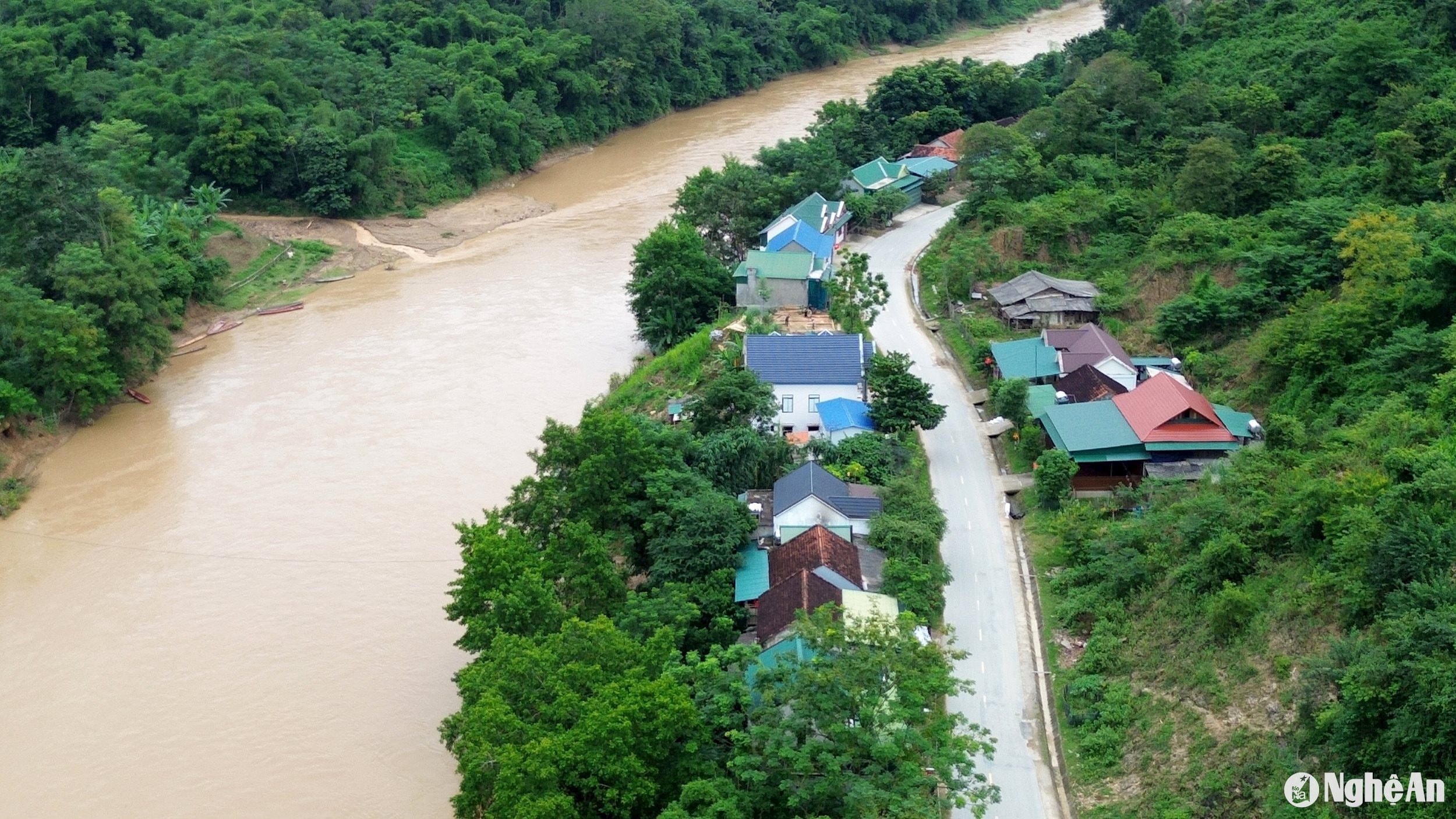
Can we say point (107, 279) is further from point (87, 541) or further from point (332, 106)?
point (332, 106)

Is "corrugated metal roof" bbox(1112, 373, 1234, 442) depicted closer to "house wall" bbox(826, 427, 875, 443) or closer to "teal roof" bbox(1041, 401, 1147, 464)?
"teal roof" bbox(1041, 401, 1147, 464)

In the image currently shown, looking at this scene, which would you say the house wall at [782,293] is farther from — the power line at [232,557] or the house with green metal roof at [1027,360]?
the power line at [232,557]

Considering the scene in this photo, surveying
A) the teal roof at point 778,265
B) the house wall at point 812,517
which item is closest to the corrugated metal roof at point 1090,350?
the teal roof at point 778,265

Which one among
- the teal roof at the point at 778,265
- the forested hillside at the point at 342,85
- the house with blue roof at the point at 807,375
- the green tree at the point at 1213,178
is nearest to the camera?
the house with blue roof at the point at 807,375

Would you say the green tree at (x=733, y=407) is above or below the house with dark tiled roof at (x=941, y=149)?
below

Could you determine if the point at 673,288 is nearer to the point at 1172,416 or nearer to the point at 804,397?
the point at 804,397

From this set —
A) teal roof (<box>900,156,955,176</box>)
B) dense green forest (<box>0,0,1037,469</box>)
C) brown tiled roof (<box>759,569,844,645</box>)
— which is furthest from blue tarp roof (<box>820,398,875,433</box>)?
teal roof (<box>900,156,955,176</box>)
